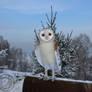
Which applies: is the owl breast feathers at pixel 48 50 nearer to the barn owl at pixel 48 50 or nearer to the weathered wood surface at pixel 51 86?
the barn owl at pixel 48 50

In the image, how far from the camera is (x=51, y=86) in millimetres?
2254

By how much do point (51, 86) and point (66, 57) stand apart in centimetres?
579

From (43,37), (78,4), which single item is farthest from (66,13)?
(43,37)

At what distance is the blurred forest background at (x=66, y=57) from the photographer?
25.9 feet

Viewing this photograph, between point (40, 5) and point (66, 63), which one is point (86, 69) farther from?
point (66, 63)

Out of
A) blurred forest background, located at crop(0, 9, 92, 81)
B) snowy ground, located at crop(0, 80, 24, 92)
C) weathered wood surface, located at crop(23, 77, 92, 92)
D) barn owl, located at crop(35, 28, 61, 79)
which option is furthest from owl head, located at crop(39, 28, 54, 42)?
blurred forest background, located at crop(0, 9, 92, 81)

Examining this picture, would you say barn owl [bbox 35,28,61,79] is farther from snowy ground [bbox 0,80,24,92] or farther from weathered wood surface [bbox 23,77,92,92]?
snowy ground [bbox 0,80,24,92]

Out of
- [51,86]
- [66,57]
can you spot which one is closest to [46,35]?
[51,86]

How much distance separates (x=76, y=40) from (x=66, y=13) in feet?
15.0

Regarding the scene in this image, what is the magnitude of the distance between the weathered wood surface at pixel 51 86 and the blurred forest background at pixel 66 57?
2.37m

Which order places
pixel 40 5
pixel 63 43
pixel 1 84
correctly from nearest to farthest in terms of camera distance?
pixel 1 84, pixel 63 43, pixel 40 5

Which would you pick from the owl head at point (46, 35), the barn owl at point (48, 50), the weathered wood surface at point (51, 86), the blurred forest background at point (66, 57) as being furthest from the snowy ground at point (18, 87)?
the blurred forest background at point (66, 57)

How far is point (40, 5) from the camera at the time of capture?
45.5 ft

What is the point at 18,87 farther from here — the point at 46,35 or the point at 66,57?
the point at 66,57
